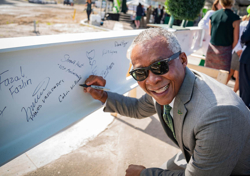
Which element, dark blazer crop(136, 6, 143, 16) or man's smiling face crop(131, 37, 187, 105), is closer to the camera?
man's smiling face crop(131, 37, 187, 105)

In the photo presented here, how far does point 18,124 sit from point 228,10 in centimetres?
413

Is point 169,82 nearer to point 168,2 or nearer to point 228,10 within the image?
point 228,10

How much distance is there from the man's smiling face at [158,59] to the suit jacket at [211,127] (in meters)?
0.07

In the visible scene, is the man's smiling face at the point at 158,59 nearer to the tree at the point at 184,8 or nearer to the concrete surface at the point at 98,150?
the concrete surface at the point at 98,150

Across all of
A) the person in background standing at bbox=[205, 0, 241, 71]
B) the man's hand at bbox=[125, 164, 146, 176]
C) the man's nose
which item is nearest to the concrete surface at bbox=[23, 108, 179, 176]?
the man's hand at bbox=[125, 164, 146, 176]

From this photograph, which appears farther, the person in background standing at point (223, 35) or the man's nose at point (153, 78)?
the person in background standing at point (223, 35)

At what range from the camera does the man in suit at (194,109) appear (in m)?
1.17
